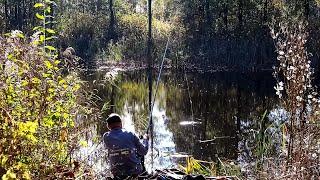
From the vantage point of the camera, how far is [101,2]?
113 feet

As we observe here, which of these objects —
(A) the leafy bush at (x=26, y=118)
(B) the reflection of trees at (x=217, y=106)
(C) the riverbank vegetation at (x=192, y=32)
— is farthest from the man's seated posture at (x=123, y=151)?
(C) the riverbank vegetation at (x=192, y=32)

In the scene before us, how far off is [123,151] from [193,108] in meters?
9.26

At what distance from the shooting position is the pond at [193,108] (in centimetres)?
920

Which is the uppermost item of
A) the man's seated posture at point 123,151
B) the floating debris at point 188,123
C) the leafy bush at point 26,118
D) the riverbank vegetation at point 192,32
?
the riverbank vegetation at point 192,32

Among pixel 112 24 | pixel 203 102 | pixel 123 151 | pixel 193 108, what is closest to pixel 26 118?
pixel 123 151

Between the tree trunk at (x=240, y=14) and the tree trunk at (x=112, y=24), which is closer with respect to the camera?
the tree trunk at (x=240, y=14)

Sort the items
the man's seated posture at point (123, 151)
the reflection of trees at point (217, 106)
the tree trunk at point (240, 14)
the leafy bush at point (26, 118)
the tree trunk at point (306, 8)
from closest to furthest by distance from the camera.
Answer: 1. the leafy bush at point (26, 118)
2. the man's seated posture at point (123, 151)
3. the reflection of trees at point (217, 106)
4. the tree trunk at point (306, 8)
5. the tree trunk at point (240, 14)

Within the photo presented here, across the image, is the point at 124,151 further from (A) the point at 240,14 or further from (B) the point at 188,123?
(A) the point at 240,14

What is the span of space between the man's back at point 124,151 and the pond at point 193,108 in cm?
96

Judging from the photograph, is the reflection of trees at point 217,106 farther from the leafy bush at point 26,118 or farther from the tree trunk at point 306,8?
the leafy bush at point 26,118

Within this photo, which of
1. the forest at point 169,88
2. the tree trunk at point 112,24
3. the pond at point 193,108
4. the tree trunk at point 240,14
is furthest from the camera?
the tree trunk at point 112,24

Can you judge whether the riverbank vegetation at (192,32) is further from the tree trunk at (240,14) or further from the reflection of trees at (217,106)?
the reflection of trees at (217,106)

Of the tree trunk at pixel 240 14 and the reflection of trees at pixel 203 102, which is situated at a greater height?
the tree trunk at pixel 240 14

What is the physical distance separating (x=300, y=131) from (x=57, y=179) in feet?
6.12
